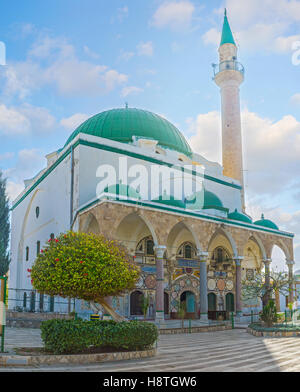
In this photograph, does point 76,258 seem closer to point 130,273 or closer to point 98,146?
point 130,273

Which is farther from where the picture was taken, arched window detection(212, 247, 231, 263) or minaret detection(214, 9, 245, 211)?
minaret detection(214, 9, 245, 211)

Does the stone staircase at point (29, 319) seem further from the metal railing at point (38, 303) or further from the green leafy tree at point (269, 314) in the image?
the green leafy tree at point (269, 314)

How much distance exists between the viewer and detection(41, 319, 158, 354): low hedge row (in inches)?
281

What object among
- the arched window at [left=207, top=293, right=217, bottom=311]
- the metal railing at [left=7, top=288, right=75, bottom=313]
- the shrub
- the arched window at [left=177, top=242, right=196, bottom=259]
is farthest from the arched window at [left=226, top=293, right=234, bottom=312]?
the shrub

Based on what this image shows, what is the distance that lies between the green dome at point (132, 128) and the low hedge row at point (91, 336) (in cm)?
1438

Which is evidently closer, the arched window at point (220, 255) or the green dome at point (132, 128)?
the green dome at point (132, 128)

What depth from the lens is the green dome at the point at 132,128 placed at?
21.3 meters

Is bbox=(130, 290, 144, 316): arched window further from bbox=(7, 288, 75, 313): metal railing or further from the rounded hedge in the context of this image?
the rounded hedge

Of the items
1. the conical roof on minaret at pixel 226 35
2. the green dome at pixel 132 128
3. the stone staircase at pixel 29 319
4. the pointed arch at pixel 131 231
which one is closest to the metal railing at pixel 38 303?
the stone staircase at pixel 29 319

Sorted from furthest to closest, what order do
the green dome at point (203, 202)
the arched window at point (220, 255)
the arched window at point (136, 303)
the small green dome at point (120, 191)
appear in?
the arched window at point (220, 255) < the green dome at point (203, 202) < the arched window at point (136, 303) < the small green dome at point (120, 191)

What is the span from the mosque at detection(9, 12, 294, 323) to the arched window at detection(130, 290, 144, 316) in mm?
49

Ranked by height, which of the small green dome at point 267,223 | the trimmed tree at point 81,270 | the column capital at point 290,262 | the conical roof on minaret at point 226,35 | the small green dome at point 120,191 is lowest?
the trimmed tree at point 81,270

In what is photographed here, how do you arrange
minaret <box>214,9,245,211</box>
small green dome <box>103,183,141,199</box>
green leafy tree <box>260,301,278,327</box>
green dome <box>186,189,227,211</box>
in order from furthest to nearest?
minaret <box>214,9,245,211</box> → green dome <box>186,189,227,211</box> → small green dome <box>103,183,141,199</box> → green leafy tree <box>260,301,278,327</box>

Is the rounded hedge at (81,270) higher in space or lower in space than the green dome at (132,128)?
lower
